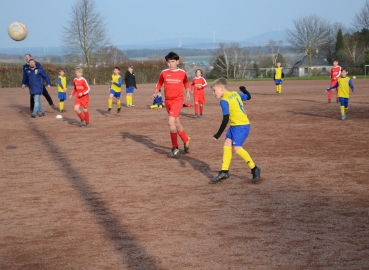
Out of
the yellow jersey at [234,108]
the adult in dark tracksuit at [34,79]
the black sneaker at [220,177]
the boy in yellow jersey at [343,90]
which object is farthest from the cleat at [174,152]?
the adult in dark tracksuit at [34,79]

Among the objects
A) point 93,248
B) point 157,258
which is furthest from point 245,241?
point 93,248

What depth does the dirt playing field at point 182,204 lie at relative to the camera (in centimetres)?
553

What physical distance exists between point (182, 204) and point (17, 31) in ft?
65.6

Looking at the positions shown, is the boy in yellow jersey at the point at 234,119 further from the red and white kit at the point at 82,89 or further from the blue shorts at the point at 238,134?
the red and white kit at the point at 82,89

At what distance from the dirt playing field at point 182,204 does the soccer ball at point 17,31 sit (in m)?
11.7

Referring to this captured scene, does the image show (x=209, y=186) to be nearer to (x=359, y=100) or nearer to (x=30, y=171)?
(x=30, y=171)

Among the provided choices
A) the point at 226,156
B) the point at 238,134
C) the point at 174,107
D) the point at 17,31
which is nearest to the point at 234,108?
the point at 238,134

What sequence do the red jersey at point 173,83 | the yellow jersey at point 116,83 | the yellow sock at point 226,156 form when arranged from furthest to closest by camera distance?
1. the yellow jersey at point 116,83
2. the red jersey at point 173,83
3. the yellow sock at point 226,156

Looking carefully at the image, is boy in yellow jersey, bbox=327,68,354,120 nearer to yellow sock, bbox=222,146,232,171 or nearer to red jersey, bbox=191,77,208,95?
red jersey, bbox=191,77,208,95

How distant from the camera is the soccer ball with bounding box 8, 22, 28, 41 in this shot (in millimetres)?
24953

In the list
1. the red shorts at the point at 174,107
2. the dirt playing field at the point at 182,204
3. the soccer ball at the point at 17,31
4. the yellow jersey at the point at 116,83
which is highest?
the soccer ball at the point at 17,31

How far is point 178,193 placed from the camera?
8211mm

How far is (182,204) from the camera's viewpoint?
7.56 m

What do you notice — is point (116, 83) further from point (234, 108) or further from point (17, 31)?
point (234, 108)
